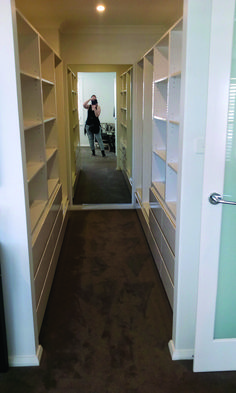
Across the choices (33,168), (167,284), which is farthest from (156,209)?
(33,168)

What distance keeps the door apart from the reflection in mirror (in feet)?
12.3

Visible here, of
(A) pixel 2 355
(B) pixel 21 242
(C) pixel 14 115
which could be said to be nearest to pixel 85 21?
(C) pixel 14 115

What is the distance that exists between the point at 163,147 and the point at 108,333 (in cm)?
214

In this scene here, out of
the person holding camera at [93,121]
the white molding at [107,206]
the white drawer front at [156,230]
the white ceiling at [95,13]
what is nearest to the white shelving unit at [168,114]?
the white drawer front at [156,230]

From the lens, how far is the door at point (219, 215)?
175 centimetres

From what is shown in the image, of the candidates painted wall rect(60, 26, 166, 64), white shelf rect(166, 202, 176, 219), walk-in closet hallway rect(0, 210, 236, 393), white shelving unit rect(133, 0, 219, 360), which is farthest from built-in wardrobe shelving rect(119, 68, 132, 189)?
white shelf rect(166, 202, 176, 219)

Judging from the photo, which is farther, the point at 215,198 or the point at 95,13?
the point at 95,13

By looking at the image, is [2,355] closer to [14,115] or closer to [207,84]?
[14,115]

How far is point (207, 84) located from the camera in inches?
75.6

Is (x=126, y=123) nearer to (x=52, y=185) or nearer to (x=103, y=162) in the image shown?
(x=52, y=185)

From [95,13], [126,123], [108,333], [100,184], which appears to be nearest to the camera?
[108,333]

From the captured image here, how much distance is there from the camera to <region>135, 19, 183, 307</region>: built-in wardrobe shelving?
9.55 ft

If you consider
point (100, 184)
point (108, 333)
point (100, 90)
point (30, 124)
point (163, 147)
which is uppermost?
point (100, 90)

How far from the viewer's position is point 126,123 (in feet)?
20.3
